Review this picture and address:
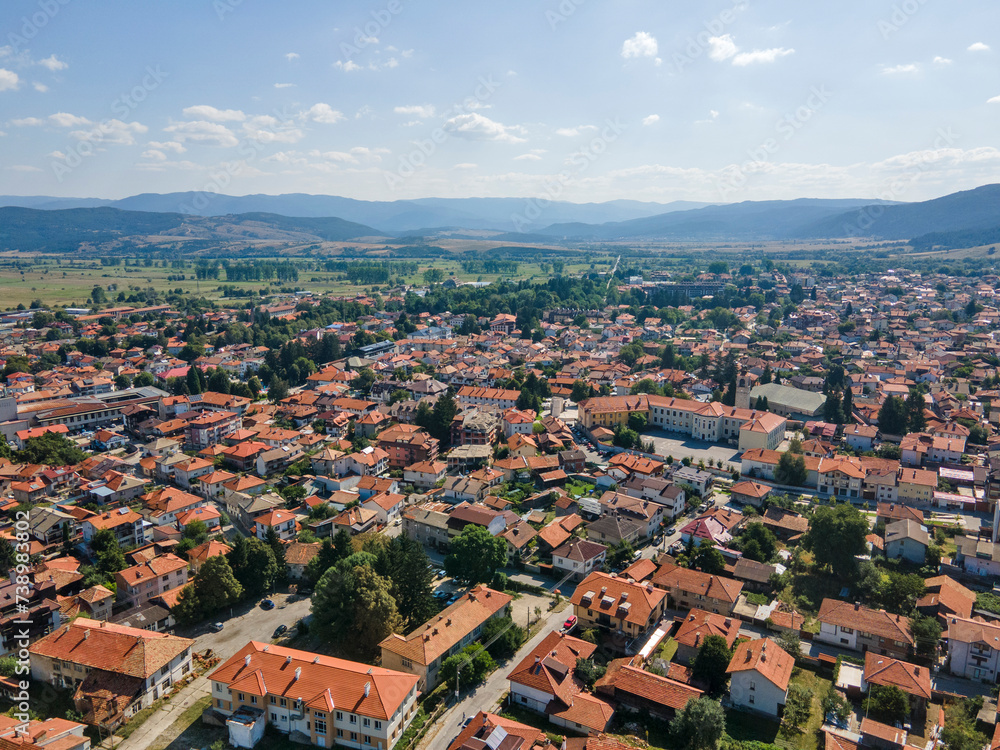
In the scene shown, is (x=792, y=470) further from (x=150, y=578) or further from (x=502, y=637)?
(x=150, y=578)

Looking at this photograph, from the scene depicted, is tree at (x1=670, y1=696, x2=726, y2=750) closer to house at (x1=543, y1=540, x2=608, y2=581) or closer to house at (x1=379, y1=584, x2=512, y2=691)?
house at (x1=379, y1=584, x2=512, y2=691)

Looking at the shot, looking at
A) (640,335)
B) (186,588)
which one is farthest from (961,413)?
(186,588)

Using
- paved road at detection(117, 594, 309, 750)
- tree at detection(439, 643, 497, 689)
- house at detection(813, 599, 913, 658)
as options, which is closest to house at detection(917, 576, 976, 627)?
house at detection(813, 599, 913, 658)

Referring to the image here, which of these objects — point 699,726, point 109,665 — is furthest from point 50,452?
point 699,726

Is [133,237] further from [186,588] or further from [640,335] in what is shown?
[186,588]

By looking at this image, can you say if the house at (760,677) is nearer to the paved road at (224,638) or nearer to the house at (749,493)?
the house at (749,493)

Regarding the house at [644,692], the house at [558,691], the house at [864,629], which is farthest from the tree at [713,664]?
the house at [864,629]
